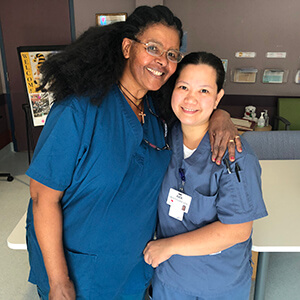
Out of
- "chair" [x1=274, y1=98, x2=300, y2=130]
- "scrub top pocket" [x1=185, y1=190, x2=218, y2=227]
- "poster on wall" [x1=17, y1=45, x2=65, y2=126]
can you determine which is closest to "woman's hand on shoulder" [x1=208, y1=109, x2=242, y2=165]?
"scrub top pocket" [x1=185, y1=190, x2=218, y2=227]

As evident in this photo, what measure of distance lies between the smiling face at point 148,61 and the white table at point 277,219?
0.79 m

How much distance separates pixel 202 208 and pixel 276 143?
4.59 feet

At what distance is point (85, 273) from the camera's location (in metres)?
1.02

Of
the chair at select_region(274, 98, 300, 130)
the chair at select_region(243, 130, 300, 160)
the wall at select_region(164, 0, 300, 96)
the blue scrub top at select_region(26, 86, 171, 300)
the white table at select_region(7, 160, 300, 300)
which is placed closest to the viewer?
the blue scrub top at select_region(26, 86, 171, 300)

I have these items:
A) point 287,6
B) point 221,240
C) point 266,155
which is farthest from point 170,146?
point 287,6

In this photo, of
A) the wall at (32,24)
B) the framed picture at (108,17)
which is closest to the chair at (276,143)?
the framed picture at (108,17)

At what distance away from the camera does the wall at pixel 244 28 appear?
3.70 meters

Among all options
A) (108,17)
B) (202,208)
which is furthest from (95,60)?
(108,17)

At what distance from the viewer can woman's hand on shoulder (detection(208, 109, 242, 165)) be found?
1.06m

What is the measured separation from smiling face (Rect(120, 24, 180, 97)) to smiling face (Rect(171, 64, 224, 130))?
75 millimetres

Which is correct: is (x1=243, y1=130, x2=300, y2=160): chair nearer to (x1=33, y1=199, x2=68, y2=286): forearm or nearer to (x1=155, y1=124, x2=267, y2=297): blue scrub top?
(x1=155, y1=124, x2=267, y2=297): blue scrub top

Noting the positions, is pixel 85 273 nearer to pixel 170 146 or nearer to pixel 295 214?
pixel 170 146

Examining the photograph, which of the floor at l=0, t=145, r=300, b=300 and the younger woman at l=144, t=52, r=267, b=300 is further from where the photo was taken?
the floor at l=0, t=145, r=300, b=300

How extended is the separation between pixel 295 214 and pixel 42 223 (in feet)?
3.82
